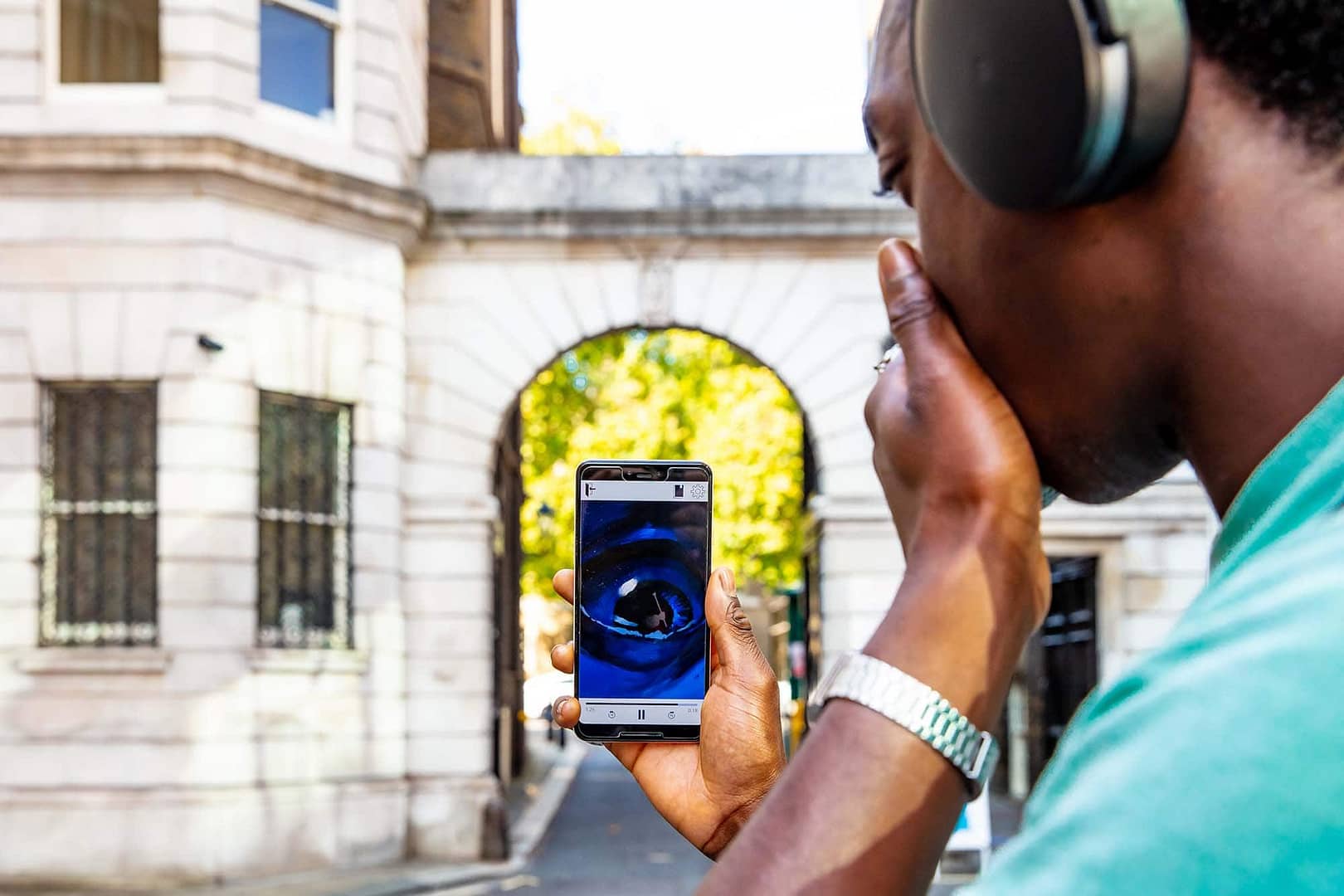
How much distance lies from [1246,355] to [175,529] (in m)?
12.8

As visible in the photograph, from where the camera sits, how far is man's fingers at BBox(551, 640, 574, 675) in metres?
2.21

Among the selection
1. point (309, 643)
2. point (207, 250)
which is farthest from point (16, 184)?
point (309, 643)

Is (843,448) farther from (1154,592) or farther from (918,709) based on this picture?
(918,709)

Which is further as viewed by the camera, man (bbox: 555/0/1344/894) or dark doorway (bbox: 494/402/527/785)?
dark doorway (bbox: 494/402/527/785)

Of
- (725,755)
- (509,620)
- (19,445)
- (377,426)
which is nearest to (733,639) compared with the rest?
(725,755)

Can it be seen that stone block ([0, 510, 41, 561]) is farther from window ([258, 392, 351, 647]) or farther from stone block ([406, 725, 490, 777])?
stone block ([406, 725, 490, 777])

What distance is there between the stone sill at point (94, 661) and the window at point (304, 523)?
3.24 feet

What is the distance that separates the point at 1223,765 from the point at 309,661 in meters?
13.5

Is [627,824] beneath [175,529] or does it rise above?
beneath

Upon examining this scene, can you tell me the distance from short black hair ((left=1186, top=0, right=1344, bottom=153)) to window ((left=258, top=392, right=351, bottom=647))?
13.2 m

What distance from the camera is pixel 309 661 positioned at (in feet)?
44.2

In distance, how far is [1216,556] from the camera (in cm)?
81

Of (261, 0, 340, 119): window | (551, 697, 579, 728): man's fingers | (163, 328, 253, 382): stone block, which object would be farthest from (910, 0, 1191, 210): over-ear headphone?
(261, 0, 340, 119): window

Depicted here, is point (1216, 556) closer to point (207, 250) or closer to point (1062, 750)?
point (1062, 750)
